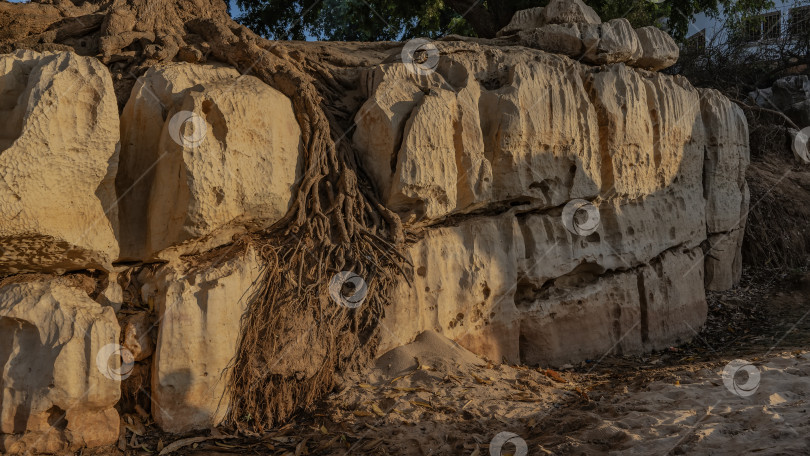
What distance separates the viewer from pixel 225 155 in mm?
4047

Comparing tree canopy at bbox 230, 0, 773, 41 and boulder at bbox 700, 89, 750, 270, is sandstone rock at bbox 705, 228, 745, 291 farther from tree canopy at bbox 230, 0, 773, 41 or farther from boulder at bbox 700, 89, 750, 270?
tree canopy at bbox 230, 0, 773, 41

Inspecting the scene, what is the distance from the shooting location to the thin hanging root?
4.15 m

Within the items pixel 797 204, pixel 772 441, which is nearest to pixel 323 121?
pixel 772 441

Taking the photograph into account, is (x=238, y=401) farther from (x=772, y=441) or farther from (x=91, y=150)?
(x=772, y=441)

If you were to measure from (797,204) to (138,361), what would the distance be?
941cm

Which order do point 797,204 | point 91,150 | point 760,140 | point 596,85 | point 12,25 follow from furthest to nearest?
point 760,140
point 797,204
point 596,85
point 12,25
point 91,150

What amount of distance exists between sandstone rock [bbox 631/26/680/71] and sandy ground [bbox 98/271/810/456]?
10.3 ft
